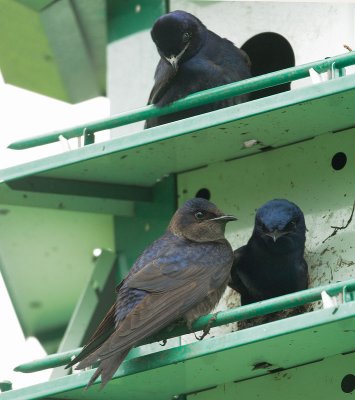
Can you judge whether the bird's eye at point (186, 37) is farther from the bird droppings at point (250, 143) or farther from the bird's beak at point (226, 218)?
the bird's beak at point (226, 218)

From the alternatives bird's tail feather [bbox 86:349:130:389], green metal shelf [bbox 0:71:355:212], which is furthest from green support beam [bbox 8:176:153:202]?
bird's tail feather [bbox 86:349:130:389]

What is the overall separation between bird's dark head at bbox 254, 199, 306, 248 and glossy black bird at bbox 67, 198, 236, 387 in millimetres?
128

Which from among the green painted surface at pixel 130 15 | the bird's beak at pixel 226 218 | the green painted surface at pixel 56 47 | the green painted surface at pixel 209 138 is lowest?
Answer: the bird's beak at pixel 226 218

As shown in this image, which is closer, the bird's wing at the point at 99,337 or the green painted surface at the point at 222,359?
the green painted surface at the point at 222,359

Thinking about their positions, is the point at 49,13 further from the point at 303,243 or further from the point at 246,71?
the point at 303,243

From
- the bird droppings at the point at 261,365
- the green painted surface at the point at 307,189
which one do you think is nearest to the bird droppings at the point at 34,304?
the green painted surface at the point at 307,189

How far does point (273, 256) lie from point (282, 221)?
0.61ft

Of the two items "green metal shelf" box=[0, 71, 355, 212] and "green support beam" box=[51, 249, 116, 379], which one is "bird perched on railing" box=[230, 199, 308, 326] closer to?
"green metal shelf" box=[0, 71, 355, 212]

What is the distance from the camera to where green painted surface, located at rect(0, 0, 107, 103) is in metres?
5.90

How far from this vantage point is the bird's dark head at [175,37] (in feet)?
16.8

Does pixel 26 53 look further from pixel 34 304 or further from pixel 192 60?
pixel 192 60

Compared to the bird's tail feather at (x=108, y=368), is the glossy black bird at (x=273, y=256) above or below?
above

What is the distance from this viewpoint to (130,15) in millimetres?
5730

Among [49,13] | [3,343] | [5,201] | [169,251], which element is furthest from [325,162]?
[3,343]
